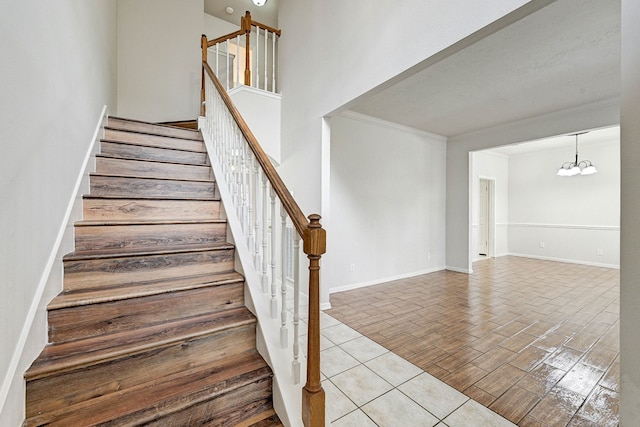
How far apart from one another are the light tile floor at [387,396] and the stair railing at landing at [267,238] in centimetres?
43

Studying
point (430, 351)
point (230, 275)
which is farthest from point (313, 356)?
point (430, 351)

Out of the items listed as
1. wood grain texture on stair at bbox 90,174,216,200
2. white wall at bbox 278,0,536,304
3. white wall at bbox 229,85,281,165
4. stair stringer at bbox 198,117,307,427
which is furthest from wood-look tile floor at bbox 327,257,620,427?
white wall at bbox 229,85,281,165

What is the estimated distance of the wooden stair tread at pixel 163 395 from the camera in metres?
1.07

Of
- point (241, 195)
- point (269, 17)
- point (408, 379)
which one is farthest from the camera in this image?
point (269, 17)

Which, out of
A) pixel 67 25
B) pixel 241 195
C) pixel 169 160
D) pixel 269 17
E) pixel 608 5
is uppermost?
pixel 269 17

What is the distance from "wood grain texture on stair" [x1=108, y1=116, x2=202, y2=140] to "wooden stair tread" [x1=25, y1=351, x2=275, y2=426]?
2.53m

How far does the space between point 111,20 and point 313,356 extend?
14.6 feet

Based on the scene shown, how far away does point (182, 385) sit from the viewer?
126 centimetres

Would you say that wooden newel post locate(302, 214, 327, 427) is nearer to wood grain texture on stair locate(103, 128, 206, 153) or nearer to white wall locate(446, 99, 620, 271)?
wood grain texture on stair locate(103, 128, 206, 153)

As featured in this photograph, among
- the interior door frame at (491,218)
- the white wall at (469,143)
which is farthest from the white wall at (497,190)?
the white wall at (469,143)

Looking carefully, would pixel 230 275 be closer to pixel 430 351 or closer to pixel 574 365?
pixel 430 351

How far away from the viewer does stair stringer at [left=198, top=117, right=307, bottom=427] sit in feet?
4.26

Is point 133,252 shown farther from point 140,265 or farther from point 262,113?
point 262,113

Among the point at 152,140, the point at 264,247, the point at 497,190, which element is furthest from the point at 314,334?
the point at 497,190
